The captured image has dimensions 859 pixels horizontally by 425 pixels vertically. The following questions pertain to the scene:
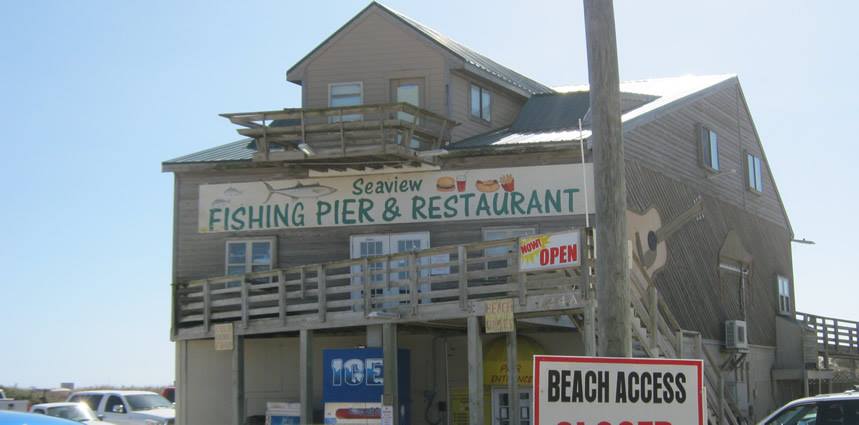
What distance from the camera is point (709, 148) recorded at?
3011 cm

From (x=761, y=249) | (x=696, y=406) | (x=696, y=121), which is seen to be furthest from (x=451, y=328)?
(x=696, y=406)

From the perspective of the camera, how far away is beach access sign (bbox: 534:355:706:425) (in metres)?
7.24

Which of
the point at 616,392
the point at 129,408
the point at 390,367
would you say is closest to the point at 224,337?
the point at 129,408

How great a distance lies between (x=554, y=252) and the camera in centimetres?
1819

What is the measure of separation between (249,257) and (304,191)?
2161 millimetres

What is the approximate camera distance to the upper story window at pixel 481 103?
27.5 m

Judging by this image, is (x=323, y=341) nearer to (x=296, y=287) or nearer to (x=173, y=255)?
(x=296, y=287)

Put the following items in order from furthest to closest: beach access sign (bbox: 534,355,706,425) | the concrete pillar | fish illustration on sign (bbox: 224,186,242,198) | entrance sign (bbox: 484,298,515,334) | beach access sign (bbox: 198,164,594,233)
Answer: fish illustration on sign (bbox: 224,186,242,198) → beach access sign (bbox: 198,164,594,233) → the concrete pillar → entrance sign (bbox: 484,298,515,334) → beach access sign (bbox: 534,355,706,425)

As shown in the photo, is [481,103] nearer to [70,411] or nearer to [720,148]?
[720,148]

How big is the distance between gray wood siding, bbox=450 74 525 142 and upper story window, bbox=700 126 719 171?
213 inches

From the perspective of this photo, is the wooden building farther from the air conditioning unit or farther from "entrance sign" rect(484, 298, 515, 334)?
"entrance sign" rect(484, 298, 515, 334)

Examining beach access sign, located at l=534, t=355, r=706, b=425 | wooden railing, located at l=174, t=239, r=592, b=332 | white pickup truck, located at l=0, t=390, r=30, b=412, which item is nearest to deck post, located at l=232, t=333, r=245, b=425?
wooden railing, located at l=174, t=239, r=592, b=332

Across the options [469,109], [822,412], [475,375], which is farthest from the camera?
[469,109]

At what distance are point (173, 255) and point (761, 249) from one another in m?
18.3
